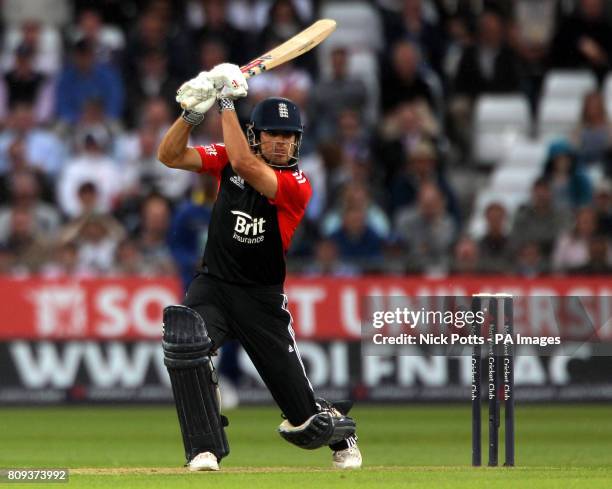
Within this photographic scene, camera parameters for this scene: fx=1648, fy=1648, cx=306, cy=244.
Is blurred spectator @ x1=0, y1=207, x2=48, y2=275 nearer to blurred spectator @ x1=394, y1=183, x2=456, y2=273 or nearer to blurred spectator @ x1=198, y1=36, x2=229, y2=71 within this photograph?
blurred spectator @ x1=198, y1=36, x2=229, y2=71

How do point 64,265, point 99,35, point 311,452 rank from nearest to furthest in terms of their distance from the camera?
1. point 311,452
2. point 64,265
3. point 99,35

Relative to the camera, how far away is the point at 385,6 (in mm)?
18438

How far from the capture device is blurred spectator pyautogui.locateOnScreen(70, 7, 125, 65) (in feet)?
57.9

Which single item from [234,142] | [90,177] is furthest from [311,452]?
[90,177]

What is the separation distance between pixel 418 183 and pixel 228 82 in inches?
308

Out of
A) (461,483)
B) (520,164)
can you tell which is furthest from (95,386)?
(461,483)

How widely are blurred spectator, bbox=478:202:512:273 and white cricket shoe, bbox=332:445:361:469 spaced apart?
18.7 ft

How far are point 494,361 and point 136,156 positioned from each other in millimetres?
8561

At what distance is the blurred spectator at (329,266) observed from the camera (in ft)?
48.3

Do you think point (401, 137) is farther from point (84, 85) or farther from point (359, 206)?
point (84, 85)

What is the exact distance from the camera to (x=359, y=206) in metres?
15.4

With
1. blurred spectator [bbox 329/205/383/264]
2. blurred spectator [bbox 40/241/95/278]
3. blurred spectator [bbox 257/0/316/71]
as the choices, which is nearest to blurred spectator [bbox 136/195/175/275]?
blurred spectator [bbox 40/241/95/278]

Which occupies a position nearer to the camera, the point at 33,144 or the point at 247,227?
the point at 247,227

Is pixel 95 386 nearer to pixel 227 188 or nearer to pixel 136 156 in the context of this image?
pixel 136 156
